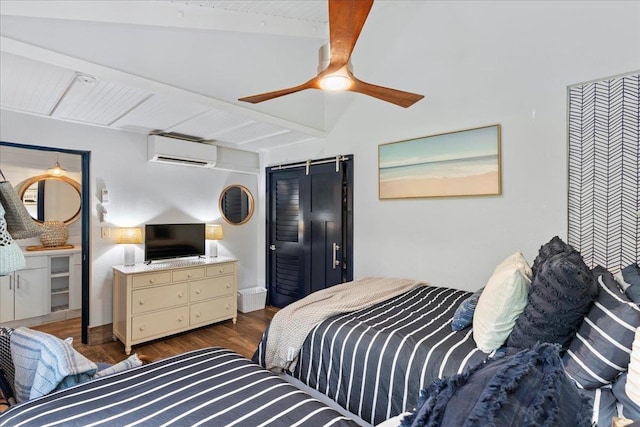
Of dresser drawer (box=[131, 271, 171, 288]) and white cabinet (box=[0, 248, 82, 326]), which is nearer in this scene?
dresser drawer (box=[131, 271, 171, 288])

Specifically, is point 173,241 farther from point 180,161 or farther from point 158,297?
point 180,161

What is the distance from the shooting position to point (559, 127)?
2.45 m

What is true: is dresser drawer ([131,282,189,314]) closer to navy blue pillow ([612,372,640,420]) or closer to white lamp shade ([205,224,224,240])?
white lamp shade ([205,224,224,240])

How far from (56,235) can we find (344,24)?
Answer: 457cm

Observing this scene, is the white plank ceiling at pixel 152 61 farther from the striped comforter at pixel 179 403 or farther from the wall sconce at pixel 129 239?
the striped comforter at pixel 179 403

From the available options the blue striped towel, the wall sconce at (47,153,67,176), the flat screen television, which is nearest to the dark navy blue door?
the flat screen television

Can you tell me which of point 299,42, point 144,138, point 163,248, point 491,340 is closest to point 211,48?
point 299,42

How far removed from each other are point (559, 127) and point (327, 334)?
2.26m

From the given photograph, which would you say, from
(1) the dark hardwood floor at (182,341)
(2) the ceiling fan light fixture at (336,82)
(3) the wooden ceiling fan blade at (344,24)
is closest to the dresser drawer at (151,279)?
(1) the dark hardwood floor at (182,341)

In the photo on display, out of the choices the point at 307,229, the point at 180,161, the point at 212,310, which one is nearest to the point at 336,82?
the point at 307,229

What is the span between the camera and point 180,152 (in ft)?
12.6

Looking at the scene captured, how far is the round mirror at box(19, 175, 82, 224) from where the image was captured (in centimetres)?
412

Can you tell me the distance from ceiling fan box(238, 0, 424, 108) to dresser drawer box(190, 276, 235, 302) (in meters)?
2.47

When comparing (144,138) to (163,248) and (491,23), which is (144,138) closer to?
(163,248)
